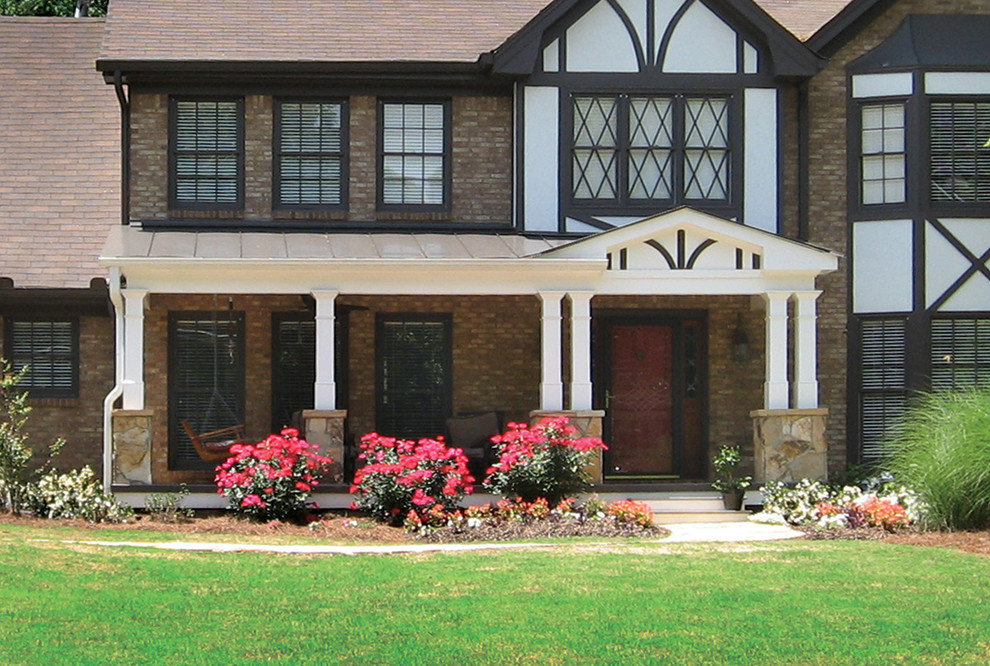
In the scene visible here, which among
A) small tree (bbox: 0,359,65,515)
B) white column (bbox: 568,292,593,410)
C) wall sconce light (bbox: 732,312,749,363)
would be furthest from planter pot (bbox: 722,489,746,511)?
small tree (bbox: 0,359,65,515)

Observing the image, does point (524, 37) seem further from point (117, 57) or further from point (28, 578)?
point (28, 578)

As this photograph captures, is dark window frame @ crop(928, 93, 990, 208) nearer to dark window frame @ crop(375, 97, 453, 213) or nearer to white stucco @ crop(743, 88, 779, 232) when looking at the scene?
white stucco @ crop(743, 88, 779, 232)

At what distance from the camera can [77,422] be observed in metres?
18.9

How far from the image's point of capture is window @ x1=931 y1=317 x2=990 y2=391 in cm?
1867

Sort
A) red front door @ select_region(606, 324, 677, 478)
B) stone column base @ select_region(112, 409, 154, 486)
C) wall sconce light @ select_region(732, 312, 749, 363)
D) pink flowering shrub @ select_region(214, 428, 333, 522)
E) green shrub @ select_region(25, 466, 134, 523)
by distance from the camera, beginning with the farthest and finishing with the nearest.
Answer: red front door @ select_region(606, 324, 677, 478), wall sconce light @ select_region(732, 312, 749, 363), stone column base @ select_region(112, 409, 154, 486), green shrub @ select_region(25, 466, 134, 523), pink flowering shrub @ select_region(214, 428, 333, 522)

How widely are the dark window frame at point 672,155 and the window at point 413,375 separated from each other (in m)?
2.45

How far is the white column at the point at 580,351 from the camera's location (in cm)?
1714

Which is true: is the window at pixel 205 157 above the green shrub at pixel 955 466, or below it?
above

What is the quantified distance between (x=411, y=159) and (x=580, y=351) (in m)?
3.63

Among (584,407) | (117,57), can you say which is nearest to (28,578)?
(584,407)

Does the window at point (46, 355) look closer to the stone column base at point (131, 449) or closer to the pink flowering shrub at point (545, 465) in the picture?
the stone column base at point (131, 449)

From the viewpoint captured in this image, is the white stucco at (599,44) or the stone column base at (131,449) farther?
the white stucco at (599,44)

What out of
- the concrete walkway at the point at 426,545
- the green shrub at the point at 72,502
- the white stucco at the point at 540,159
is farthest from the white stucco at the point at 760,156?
the green shrub at the point at 72,502

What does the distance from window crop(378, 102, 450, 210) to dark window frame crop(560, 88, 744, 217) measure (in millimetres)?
1592
